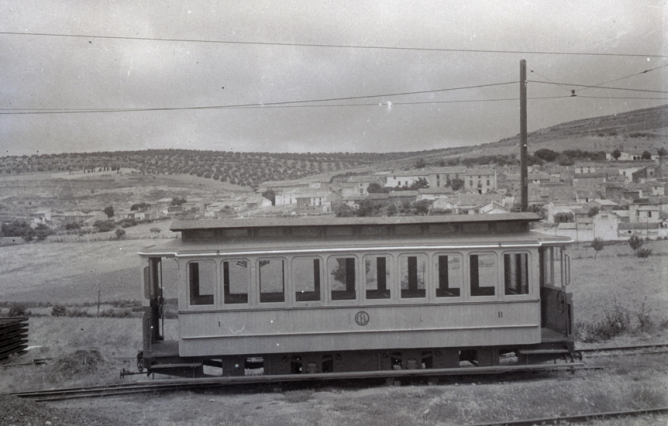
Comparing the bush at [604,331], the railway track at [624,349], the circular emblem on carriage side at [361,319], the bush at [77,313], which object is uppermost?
the circular emblem on carriage side at [361,319]

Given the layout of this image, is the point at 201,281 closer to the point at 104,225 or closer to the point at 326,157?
the point at 104,225

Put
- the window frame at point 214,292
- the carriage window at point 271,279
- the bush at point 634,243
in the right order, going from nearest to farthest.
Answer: the window frame at point 214,292, the carriage window at point 271,279, the bush at point 634,243

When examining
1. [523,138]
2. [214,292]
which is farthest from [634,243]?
[214,292]

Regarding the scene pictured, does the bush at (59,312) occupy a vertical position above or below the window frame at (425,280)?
below

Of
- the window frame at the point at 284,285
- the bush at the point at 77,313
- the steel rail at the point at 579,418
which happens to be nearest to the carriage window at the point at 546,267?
the steel rail at the point at 579,418

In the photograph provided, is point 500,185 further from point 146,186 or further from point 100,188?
point 100,188

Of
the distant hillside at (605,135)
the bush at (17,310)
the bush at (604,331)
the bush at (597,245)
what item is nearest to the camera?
the bush at (604,331)

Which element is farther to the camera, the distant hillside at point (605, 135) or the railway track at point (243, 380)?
the distant hillside at point (605, 135)

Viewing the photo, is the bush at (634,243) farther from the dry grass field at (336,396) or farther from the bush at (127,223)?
the bush at (127,223)
